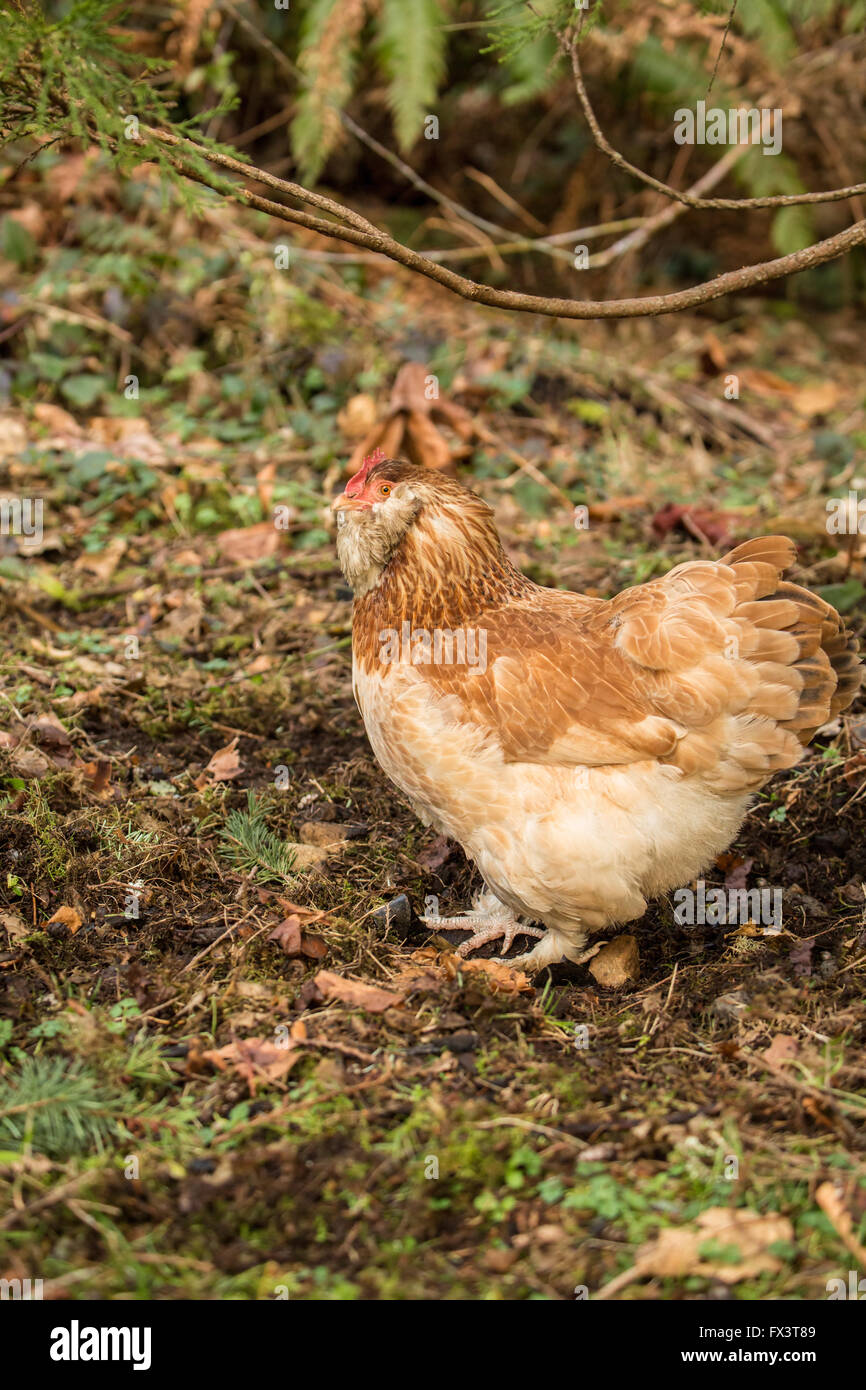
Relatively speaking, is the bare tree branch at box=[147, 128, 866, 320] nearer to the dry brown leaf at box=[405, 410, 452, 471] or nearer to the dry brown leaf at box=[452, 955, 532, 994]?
the dry brown leaf at box=[452, 955, 532, 994]

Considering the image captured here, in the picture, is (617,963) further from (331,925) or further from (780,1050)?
(331,925)

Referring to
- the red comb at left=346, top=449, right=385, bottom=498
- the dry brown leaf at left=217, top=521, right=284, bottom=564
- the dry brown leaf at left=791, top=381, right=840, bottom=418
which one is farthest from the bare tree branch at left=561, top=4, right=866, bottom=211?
the dry brown leaf at left=791, top=381, right=840, bottom=418

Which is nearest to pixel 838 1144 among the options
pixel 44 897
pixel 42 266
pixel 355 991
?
pixel 355 991

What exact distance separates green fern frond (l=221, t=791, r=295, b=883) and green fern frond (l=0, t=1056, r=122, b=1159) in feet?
3.84

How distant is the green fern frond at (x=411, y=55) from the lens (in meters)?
6.84

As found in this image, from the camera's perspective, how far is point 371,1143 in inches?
119

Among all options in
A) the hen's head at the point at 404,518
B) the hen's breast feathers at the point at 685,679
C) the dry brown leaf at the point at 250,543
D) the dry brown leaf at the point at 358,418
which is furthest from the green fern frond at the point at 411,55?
the hen's breast feathers at the point at 685,679

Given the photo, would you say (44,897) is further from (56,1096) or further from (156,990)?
(56,1096)

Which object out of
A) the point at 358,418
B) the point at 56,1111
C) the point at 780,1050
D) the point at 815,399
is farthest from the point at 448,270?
the point at 815,399

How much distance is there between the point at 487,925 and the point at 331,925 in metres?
0.60

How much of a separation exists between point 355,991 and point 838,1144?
4.69 ft

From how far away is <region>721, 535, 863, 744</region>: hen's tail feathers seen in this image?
3660 millimetres

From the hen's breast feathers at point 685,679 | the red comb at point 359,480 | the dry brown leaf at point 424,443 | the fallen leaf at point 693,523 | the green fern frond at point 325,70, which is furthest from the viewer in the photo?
the green fern frond at point 325,70

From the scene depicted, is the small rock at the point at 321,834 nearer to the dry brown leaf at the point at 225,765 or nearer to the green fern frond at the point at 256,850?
the green fern frond at the point at 256,850
